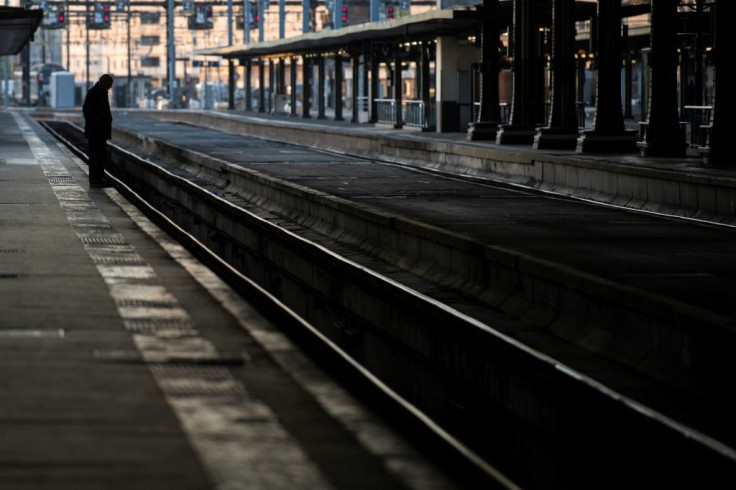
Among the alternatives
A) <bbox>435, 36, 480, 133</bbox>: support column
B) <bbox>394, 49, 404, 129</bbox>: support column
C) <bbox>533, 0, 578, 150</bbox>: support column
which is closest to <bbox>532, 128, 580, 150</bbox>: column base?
<bbox>533, 0, 578, 150</bbox>: support column

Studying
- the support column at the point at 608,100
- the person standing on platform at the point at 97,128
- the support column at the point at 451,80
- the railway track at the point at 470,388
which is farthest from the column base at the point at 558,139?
the support column at the point at 451,80

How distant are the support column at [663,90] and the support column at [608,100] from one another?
9.92ft

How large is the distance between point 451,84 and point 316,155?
427 inches

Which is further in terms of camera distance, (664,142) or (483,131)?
(483,131)

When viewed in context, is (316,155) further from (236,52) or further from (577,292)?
(236,52)

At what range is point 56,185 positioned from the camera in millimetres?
28109

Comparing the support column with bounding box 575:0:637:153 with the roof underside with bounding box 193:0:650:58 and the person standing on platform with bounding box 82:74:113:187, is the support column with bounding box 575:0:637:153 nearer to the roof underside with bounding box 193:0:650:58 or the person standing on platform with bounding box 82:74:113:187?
the roof underside with bounding box 193:0:650:58

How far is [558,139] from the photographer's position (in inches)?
1474

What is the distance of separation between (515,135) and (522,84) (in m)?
1.55

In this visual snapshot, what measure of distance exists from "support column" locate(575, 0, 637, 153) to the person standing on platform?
11023mm

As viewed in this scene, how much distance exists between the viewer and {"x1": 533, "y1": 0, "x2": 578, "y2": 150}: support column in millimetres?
37406

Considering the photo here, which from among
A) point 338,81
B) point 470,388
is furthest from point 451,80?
point 470,388

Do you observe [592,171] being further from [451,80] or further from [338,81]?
[338,81]

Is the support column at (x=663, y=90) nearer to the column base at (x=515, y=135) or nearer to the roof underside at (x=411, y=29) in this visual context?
the roof underside at (x=411, y=29)
